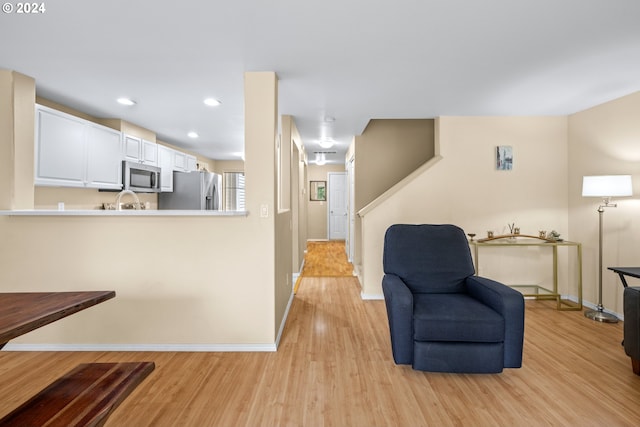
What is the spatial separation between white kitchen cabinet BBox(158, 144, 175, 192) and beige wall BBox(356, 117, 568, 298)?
3.30 meters

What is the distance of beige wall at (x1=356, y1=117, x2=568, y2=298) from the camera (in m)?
4.02

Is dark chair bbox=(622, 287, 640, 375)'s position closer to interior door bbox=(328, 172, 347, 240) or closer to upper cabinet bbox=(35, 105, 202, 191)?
upper cabinet bbox=(35, 105, 202, 191)

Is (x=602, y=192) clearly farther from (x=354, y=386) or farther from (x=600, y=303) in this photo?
(x=354, y=386)

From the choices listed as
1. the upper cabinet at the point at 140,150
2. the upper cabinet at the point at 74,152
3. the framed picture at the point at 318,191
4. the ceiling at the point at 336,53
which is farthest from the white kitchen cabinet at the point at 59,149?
the framed picture at the point at 318,191

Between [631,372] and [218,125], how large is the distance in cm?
498

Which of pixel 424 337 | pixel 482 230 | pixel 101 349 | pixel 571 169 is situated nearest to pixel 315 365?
pixel 424 337

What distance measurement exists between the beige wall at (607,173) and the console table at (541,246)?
20 centimetres

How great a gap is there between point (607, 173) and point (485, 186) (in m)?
1.17

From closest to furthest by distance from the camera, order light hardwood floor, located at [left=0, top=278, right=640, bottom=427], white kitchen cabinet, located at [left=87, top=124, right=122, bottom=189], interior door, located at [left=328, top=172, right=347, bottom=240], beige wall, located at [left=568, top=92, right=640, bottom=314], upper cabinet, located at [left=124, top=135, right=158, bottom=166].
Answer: light hardwood floor, located at [left=0, top=278, right=640, bottom=427] → beige wall, located at [left=568, top=92, right=640, bottom=314] → white kitchen cabinet, located at [left=87, top=124, right=122, bottom=189] → upper cabinet, located at [left=124, top=135, right=158, bottom=166] → interior door, located at [left=328, top=172, right=347, bottom=240]

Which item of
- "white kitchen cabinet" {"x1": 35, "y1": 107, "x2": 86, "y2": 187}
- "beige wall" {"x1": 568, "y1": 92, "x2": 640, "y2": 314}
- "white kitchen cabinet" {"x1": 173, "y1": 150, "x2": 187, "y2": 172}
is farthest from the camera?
"white kitchen cabinet" {"x1": 173, "y1": 150, "x2": 187, "y2": 172}

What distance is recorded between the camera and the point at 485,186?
13.4ft

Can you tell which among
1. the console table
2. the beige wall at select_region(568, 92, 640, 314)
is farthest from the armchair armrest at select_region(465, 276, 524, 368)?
the beige wall at select_region(568, 92, 640, 314)

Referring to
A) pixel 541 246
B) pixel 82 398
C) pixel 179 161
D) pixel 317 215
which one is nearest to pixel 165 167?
pixel 179 161

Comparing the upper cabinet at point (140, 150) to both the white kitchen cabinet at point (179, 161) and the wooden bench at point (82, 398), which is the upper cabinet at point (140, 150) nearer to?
the white kitchen cabinet at point (179, 161)
